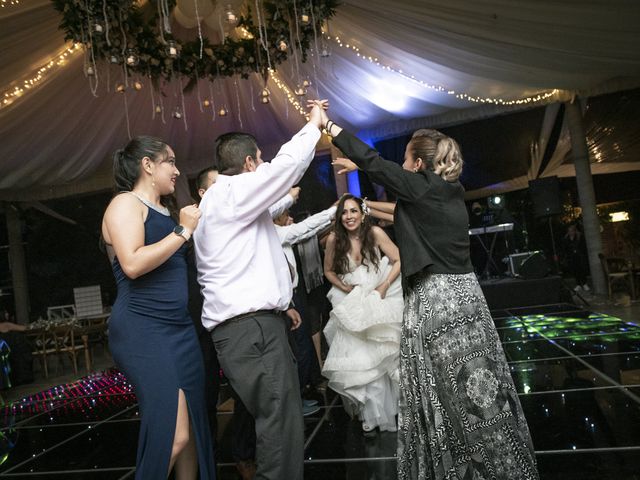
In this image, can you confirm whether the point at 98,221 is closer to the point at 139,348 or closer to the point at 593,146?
the point at 139,348

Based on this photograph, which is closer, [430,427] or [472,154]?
[430,427]

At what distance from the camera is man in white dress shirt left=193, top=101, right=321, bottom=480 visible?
163 centimetres

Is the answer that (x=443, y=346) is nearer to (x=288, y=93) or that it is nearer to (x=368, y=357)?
(x=368, y=357)

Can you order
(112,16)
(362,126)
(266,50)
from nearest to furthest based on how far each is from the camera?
(112,16)
(266,50)
(362,126)

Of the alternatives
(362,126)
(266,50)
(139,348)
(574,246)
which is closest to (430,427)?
(139,348)

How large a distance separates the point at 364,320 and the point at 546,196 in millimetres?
6688

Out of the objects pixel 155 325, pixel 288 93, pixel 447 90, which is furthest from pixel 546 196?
pixel 155 325

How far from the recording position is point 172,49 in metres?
4.30

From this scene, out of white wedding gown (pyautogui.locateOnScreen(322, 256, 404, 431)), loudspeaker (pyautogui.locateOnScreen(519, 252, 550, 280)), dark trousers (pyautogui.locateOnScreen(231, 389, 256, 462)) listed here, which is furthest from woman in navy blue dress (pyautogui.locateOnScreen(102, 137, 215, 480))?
loudspeaker (pyautogui.locateOnScreen(519, 252, 550, 280))

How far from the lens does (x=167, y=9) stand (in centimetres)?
421

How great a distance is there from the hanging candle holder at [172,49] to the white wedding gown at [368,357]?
2.78 metres

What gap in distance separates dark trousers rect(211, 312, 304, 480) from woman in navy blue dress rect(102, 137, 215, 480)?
0.57 feet

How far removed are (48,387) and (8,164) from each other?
356 centimetres

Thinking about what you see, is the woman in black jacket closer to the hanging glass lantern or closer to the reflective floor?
the reflective floor
